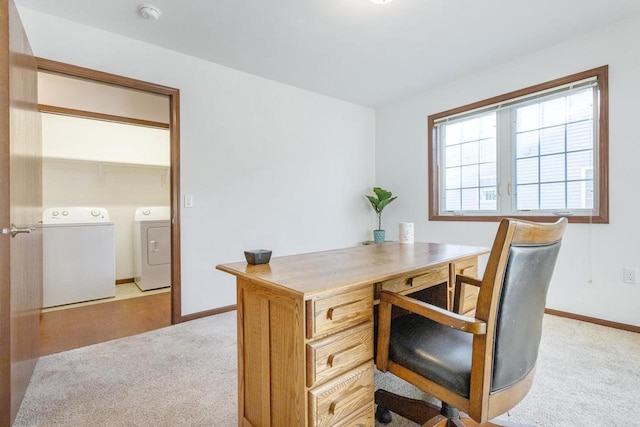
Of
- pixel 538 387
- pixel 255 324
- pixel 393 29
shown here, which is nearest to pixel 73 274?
pixel 255 324

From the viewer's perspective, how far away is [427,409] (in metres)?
1.31

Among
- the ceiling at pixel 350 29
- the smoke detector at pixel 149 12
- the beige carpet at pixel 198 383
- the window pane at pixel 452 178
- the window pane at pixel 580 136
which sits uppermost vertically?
the ceiling at pixel 350 29

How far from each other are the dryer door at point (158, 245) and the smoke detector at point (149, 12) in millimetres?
2388

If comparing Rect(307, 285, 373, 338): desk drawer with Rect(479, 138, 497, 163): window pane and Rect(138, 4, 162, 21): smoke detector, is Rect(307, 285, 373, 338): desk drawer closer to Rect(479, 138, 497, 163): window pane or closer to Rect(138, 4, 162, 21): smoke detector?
Rect(138, 4, 162, 21): smoke detector

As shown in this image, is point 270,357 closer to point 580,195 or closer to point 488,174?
point 580,195

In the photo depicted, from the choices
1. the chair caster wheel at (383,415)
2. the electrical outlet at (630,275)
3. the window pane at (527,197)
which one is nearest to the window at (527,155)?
the window pane at (527,197)

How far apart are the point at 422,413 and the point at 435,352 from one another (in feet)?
1.50

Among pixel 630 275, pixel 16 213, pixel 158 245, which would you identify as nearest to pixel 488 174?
pixel 630 275

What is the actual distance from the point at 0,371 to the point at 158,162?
3587mm

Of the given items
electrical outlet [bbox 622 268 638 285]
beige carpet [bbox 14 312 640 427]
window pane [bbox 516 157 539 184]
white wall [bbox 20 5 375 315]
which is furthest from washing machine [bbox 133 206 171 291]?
electrical outlet [bbox 622 268 638 285]

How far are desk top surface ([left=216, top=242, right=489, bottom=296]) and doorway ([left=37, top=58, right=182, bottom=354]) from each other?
5.53 feet

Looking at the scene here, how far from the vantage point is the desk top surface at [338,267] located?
1.02 metres

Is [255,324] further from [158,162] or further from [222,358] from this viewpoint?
[158,162]

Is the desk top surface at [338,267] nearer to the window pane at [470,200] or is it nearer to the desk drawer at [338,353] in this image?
the desk drawer at [338,353]
